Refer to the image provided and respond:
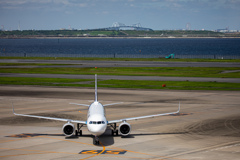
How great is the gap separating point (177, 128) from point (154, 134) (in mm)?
4067

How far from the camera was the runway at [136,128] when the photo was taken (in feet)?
107

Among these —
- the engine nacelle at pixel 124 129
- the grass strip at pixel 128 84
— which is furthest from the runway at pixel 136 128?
the grass strip at pixel 128 84

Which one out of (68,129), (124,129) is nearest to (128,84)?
(124,129)

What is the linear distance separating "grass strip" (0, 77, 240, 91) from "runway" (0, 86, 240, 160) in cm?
538

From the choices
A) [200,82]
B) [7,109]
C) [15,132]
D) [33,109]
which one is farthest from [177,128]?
[200,82]

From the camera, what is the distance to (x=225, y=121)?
45281mm

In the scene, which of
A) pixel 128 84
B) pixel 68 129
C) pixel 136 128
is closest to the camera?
pixel 68 129

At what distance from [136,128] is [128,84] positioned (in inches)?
1460

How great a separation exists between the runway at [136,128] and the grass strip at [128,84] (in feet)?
17.7

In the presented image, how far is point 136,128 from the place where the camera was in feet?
138

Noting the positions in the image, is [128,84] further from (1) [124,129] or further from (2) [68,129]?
(2) [68,129]

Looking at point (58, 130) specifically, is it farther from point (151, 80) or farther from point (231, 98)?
point (151, 80)

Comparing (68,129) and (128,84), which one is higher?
(128,84)

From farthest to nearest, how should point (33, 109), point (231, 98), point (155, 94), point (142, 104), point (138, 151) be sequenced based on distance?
point (155, 94)
point (231, 98)
point (142, 104)
point (33, 109)
point (138, 151)
